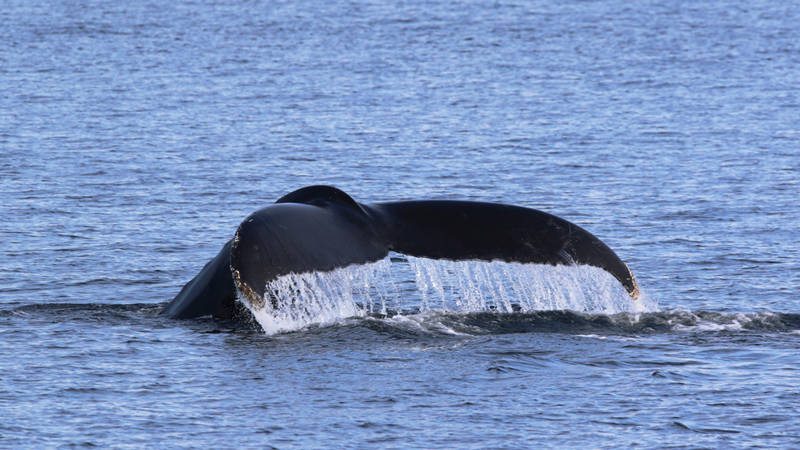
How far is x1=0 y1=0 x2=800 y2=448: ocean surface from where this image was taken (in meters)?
9.35

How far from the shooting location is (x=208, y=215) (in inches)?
688

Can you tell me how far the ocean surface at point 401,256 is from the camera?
9352 millimetres

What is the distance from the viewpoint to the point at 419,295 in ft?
43.2

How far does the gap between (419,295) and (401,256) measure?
2.32 meters

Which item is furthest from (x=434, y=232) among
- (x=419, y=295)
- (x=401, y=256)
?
(x=401, y=256)

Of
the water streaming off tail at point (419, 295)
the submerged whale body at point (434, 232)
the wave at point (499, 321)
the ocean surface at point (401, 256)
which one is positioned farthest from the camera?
the wave at point (499, 321)

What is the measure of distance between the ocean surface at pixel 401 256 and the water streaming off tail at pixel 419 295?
0.05m

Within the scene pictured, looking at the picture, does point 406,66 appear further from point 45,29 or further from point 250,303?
point 250,303

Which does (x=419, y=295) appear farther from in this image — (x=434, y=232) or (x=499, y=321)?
(x=434, y=232)

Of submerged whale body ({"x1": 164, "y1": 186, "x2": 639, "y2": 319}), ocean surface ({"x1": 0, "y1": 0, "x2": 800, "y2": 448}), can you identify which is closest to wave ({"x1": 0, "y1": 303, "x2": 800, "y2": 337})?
ocean surface ({"x1": 0, "y1": 0, "x2": 800, "y2": 448})

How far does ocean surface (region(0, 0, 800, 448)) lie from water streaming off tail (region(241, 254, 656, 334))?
50mm

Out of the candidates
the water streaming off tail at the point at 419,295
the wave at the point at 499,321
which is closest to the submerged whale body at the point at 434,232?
the water streaming off tail at the point at 419,295

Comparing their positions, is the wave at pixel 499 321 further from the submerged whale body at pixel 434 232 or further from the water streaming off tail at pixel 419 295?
the submerged whale body at pixel 434 232

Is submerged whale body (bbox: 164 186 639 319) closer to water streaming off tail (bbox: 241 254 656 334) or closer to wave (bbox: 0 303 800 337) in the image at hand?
water streaming off tail (bbox: 241 254 656 334)
